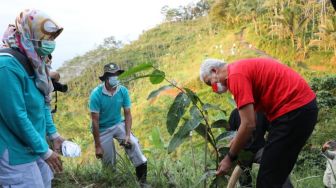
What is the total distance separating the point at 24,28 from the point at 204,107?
3.65 ft

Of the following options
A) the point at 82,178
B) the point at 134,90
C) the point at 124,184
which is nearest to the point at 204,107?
the point at 124,184

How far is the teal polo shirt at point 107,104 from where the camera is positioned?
15.0ft

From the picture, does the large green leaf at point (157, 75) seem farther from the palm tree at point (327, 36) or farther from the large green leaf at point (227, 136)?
the palm tree at point (327, 36)

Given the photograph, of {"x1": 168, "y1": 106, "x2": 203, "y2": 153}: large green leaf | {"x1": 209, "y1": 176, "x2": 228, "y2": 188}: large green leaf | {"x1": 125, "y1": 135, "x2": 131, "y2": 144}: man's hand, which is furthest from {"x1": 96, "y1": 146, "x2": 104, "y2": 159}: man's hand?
{"x1": 209, "y1": 176, "x2": 228, "y2": 188}: large green leaf

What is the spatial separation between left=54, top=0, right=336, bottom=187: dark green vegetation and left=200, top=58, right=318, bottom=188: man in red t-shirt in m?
1.21

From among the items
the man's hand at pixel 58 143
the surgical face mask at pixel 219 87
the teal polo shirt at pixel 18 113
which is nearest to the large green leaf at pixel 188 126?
the surgical face mask at pixel 219 87

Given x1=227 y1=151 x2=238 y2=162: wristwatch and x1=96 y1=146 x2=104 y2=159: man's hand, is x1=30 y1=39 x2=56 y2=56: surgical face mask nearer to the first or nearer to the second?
x1=227 y1=151 x2=238 y2=162: wristwatch

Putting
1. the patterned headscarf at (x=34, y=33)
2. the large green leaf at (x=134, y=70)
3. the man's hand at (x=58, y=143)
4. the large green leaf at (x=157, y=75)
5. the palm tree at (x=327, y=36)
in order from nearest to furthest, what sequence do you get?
the patterned headscarf at (x=34, y=33), the large green leaf at (x=134, y=70), the large green leaf at (x=157, y=75), the man's hand at (x=58, y=143), the palm tree at (x=327, y=36)

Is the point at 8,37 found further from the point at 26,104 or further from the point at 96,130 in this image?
the point at 96,130

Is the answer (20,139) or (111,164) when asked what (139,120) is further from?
(20,139)

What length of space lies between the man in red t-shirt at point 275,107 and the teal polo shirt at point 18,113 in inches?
42.2

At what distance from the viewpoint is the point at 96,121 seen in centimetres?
456

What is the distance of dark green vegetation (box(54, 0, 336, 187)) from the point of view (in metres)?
4.41

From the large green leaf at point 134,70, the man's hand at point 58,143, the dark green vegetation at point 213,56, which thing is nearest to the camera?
the large green leaf at point 134,70
